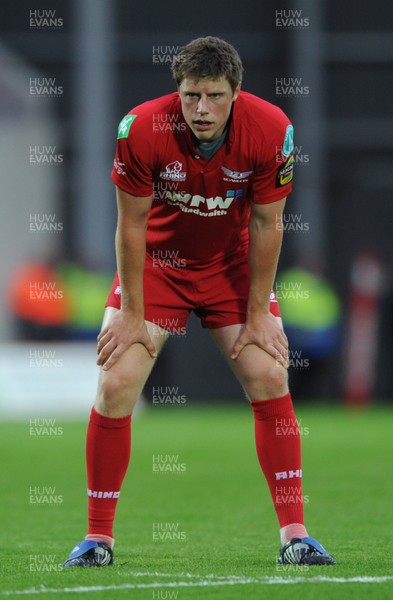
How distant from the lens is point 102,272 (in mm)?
17125

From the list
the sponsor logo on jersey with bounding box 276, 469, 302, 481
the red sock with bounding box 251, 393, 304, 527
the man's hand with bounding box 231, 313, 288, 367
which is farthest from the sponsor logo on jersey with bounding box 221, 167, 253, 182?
the sponsor logo on jersey with bounding box 276, 469, 302, 481

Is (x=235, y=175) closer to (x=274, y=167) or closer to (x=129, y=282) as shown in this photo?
(x=274, y=167)

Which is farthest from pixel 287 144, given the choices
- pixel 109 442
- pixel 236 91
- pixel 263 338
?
pixel 109 442

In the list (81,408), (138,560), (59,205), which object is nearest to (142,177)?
(138,560)

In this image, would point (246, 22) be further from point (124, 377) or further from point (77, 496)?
point (124, 377)

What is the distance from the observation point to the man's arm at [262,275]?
5.67 meters

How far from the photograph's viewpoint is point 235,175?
18.2 feet

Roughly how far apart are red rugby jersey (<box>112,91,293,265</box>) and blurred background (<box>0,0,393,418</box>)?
10506 millimetres

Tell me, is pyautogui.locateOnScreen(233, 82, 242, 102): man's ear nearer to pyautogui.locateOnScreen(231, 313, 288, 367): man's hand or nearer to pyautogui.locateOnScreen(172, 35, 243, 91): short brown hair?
pyautogui.locateOnScreen(172, 35, 243, 91): short brown hair

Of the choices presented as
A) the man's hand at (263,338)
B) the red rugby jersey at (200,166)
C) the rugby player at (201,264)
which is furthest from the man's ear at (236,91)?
the man's hand at (263,338)

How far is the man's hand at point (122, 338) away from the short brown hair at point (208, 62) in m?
1.04

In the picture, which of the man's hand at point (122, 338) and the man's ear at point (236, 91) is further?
the man's hand at point (122, 338)

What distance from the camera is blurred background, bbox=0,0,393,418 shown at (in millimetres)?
16938

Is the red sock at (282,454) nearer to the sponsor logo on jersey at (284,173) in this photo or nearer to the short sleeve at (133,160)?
the sponsor logo on jersey at (284,173)
